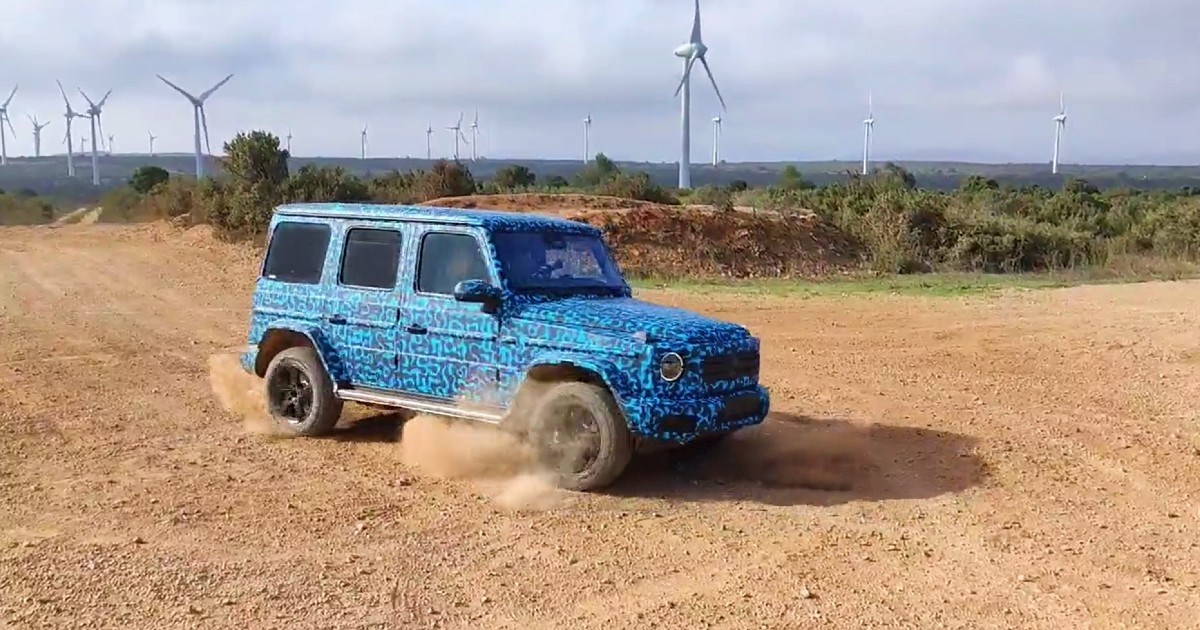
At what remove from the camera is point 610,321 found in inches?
314

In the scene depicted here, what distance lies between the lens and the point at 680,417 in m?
7.73

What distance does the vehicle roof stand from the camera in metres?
8.74

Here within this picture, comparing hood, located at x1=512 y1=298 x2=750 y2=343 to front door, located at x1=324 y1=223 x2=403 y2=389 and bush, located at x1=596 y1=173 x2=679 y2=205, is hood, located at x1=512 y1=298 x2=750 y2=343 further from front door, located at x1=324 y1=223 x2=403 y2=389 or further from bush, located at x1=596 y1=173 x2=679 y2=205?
bush, located at x1=596 y1=173 x2=679 y2=205

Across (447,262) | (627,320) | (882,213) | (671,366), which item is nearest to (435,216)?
(447,262)

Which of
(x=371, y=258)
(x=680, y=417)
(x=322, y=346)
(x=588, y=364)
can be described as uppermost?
(x=371, y=258)

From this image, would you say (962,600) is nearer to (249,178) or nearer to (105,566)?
(105,566)

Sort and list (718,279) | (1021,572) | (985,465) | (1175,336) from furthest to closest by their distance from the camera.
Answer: (718,279), (1175,336), (985,465), (1021,572)

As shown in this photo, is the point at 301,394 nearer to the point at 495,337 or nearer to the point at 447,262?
the point at 447,262

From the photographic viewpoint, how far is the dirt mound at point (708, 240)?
26172 mm

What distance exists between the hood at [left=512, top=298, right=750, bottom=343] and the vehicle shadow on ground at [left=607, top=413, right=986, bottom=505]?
1.04m

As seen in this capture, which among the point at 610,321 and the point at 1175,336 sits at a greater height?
the point at 610,321

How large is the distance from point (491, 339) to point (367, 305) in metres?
1.26

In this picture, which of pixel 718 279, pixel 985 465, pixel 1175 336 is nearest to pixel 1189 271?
pixel 718 279

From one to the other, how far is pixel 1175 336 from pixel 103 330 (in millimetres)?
13241
